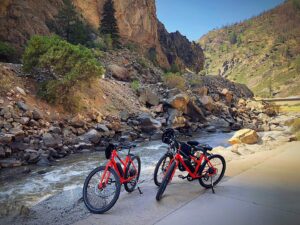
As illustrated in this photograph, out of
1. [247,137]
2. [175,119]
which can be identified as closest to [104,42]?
[175,119]

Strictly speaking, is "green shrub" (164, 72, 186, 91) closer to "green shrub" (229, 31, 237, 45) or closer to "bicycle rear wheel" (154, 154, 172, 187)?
"bicycle rear wheel" (154, 154, 172, 187)

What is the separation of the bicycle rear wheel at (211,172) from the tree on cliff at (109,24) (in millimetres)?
32403

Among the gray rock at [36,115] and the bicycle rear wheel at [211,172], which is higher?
the gray rock at [36,115]

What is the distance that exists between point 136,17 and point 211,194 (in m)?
45.5

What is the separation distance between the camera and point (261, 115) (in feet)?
112

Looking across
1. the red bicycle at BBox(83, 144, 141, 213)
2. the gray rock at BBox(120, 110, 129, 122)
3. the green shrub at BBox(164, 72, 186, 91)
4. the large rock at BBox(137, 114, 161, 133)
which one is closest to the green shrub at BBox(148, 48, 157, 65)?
the green shrub at BBox(164, 72, 186, 91)

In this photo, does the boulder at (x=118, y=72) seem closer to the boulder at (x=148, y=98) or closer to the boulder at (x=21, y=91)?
the boulder at (x=148, y=98)

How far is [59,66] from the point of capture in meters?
16.8

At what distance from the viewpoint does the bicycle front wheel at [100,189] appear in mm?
5004

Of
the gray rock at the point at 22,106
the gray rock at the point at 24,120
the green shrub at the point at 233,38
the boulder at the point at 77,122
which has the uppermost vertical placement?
the green shrub at the point at 233,38

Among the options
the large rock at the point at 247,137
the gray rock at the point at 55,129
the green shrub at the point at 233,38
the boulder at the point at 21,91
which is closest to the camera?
the large rock at the point at 247,137

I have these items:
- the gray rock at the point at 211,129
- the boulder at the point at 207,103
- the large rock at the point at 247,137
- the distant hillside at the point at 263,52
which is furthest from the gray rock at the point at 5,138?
the distant hillside at the point at 263,52

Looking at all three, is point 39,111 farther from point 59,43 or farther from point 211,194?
point 211,194

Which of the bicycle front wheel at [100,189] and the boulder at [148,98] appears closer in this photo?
the bicycle front wheel at [100,189]
